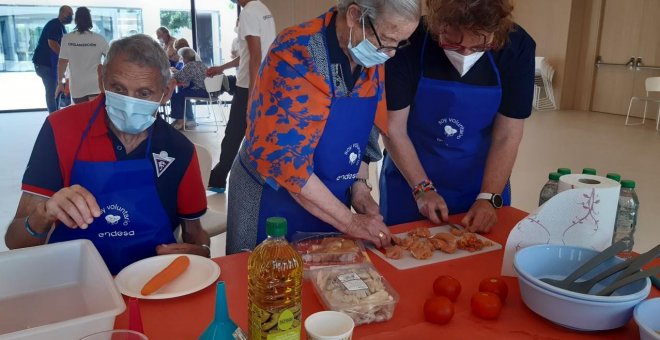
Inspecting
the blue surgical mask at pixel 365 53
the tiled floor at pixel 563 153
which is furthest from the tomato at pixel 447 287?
the tiled floor at pixel 563 153

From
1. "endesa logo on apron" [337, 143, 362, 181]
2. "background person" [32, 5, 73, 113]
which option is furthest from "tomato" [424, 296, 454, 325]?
"background person" [32, 5, 73, 113]

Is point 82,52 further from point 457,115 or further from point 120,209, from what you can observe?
point 457,115

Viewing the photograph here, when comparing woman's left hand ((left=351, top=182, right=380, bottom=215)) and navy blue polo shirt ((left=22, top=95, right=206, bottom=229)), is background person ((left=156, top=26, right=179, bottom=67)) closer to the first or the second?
navy blue polo shirt ((left=22, top=95, right=206, bottom=229))

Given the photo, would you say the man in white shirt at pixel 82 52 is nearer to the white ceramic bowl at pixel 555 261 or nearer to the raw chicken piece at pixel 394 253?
the raw chicken piece at pixel 394 253

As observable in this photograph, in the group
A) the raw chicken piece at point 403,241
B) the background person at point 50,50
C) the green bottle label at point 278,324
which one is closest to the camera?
the green bottle label at point 278,324

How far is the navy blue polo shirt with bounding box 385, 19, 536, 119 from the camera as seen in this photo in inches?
70.9

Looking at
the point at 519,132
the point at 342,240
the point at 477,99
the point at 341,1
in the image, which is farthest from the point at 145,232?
the point at 519,132

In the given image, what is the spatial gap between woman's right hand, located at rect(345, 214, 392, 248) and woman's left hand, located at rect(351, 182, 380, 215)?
0.17m

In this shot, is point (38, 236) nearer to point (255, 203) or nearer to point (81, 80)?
point (255, 203)

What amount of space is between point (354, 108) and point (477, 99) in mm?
546

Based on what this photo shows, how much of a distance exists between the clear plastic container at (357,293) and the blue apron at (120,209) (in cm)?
64

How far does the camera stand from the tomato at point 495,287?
46.2 inches

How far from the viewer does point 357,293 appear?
108cm

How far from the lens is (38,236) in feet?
4.79
